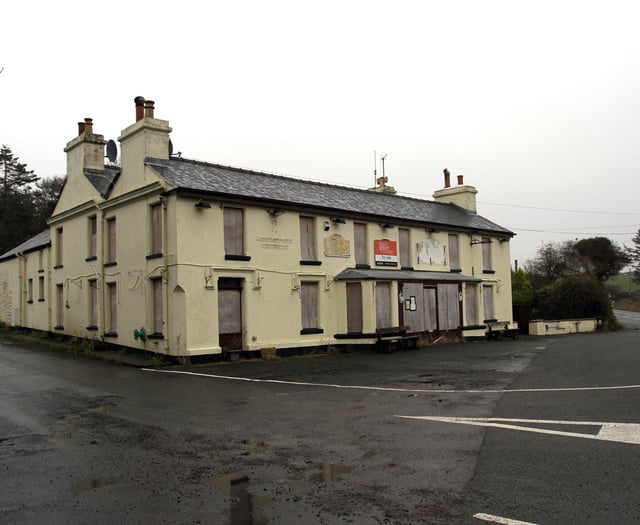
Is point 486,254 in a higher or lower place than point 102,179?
lower

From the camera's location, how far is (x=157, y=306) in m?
19.1

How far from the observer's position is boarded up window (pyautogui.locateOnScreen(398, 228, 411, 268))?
25.8 meters

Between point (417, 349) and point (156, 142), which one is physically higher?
point (156, 142)

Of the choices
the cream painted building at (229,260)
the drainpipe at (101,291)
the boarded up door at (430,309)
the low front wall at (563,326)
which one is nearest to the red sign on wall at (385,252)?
the cream painted building at (229,260)

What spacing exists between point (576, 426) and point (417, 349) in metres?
15.5

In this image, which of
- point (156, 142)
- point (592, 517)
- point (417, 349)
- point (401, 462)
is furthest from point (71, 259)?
point (592, 517)

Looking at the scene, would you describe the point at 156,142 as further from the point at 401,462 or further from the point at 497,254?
the point at 497,254

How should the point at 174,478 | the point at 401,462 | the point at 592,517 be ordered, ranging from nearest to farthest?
1. the point at 592,517
2. the point at 174,478
3. the point at 401,462

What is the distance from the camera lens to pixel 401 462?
6.56 meters

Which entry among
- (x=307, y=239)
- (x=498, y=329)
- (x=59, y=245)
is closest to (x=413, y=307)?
(x=307, y=239)

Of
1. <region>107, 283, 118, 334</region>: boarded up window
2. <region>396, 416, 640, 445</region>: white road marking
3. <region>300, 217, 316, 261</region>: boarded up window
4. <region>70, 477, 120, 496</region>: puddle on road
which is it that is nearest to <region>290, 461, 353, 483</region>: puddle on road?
<region>70, 477, 120, 496</region>: puddle on road

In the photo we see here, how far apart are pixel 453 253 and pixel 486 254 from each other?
3321 millimetres

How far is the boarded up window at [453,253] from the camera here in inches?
1124

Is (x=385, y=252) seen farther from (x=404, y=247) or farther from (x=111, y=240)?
(x=111, y=240)
